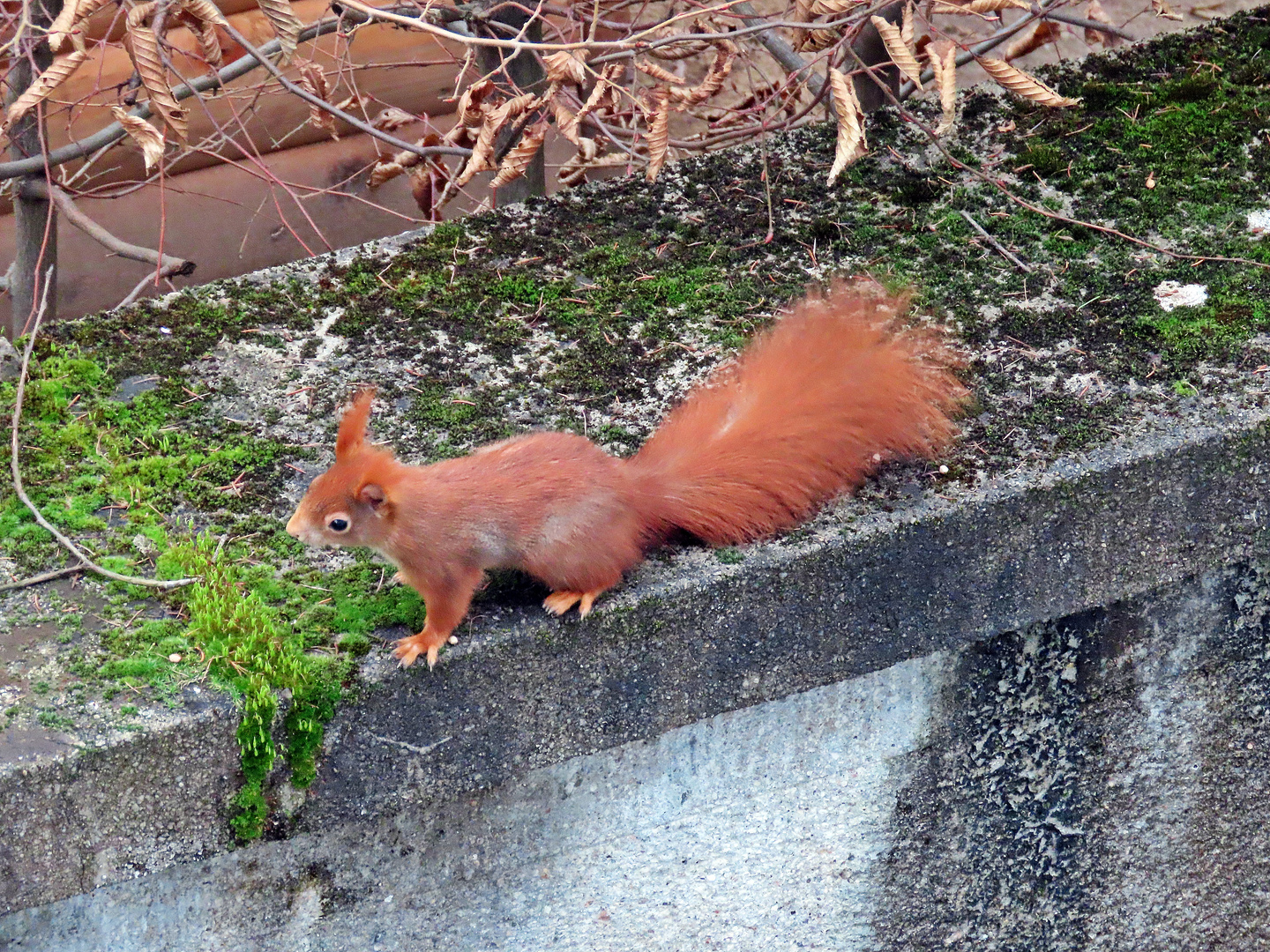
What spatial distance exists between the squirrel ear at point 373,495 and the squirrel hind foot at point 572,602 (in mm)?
267

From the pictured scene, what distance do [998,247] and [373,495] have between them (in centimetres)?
137

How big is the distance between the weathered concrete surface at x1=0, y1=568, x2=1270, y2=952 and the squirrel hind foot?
0.37 m

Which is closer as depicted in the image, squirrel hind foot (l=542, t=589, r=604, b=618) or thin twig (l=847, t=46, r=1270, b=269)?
squirrel hind foot (l=542, t=589, r=604, b=618)

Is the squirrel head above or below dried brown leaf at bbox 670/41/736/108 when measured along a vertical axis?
below

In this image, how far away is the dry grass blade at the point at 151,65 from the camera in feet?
6.45

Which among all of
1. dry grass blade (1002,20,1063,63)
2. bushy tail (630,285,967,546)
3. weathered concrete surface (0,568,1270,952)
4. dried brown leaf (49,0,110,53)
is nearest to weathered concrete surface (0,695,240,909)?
weathered concrete surface (0,568,1270,952)

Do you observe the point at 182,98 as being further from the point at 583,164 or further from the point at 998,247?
the point at 998,247

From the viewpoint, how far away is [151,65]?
198 centimetres

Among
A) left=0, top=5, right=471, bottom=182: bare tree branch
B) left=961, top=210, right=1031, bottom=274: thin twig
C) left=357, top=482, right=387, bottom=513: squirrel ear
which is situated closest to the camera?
left=357, top=482, right=387, bottom=513: squirrel ear

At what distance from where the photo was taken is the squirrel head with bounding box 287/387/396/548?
1753 mm

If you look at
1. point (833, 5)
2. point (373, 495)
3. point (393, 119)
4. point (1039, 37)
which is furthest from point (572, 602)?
point (1039, 37)

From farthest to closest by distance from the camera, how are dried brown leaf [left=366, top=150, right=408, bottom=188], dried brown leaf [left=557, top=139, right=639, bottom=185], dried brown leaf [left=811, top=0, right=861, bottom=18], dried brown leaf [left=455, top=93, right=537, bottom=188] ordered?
1. dried brown leaf [left=366, top=150, right=408, bottom=188]
2. dried brown leaf [left=557, top=139, right=639, bottom=185]
3. dried brown leaf [left=455, top=93, right=537, bottom=188]
4. dried brown leaf [left=811, top=0, right=861, bottom=18]

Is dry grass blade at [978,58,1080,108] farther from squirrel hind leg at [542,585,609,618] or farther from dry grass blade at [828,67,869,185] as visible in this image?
squirrel hind leg at [542,585,609,618]

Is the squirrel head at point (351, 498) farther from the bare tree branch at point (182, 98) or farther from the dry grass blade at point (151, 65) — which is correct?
the bare tree branch at point (182, 98)
